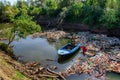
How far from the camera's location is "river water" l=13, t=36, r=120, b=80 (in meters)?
27.7

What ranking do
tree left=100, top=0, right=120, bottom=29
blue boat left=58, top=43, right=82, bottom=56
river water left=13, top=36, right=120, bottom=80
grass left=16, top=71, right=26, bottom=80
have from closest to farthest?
grass left=16, top=71, right=26, bottom=80
river water left=13, top=36, right=120, bottom=80
blue boat left=58, top=43, right=82, bottom=56
tree left=100, top=0, right=120, bottom=29

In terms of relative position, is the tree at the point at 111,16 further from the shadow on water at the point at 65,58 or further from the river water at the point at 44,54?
the shadow on water at the point at 65,58

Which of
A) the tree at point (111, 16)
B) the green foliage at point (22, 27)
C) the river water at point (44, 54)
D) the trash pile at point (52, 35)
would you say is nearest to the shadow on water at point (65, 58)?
the river water at point (44, 54)

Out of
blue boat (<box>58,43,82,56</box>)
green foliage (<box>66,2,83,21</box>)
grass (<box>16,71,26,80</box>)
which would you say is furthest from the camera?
green foliage (<box>66,2,83,21</box>)

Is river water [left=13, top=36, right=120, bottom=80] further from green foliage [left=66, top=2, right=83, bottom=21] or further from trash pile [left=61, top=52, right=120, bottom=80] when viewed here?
green foliage [left=66, top=2, right=83, bottom=21]

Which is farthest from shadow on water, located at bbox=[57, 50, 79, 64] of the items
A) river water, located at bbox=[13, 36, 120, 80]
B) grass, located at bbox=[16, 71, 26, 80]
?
grass, located at bbox=[16, 71, 26, 80]

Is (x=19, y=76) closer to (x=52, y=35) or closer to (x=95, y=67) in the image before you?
(x=95, y=67)

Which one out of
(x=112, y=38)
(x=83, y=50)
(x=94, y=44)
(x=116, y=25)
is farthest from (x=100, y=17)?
(x=83, y=50)

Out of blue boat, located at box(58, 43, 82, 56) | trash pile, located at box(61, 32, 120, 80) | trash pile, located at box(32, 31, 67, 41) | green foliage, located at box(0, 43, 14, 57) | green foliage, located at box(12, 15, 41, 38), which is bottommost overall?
trash pile, located at box(32, 31, 67, 41)

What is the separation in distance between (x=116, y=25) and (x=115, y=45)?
723 centimetres

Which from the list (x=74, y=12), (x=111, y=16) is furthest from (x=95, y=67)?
(x=74, y=12)

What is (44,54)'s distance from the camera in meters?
32.9

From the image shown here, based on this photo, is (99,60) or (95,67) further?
(99,60)

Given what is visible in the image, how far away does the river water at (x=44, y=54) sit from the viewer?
27.7 meters
